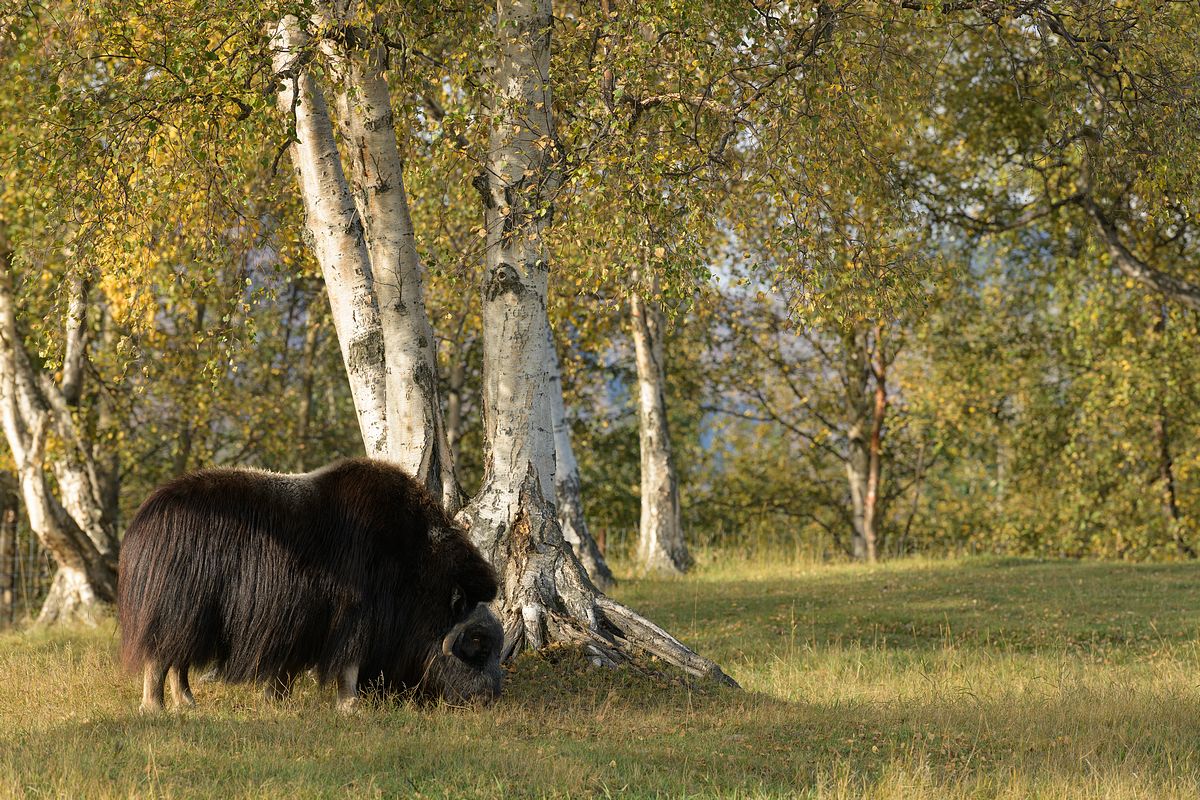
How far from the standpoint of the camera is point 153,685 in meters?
8.62

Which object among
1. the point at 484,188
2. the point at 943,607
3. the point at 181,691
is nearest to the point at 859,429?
the point at 943,607

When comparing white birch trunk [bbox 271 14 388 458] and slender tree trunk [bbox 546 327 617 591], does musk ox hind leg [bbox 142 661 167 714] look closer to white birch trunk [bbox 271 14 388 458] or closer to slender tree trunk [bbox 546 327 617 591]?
white birch trunk [bbox 271 14 388 458]

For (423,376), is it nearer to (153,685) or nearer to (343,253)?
(343,253)

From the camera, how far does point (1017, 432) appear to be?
2734 centimetres

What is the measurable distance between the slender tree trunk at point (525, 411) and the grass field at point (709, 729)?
606 millimetres

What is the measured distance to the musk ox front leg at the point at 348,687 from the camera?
8.80 meters

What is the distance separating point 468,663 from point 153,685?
2.14 meters

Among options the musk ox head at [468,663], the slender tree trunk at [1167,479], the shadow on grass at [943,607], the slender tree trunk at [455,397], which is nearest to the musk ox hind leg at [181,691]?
the musk ox head at [468,663]

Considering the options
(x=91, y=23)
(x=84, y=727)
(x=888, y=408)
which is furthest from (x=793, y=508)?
(x=84, y=727)

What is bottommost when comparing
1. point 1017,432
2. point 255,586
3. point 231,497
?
point 255,586

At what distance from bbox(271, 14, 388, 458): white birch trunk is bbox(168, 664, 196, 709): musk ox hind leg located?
287cm

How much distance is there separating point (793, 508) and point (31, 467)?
1968cm

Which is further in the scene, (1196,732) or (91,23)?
(91,23)

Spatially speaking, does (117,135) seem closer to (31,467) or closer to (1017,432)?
(31,467)
